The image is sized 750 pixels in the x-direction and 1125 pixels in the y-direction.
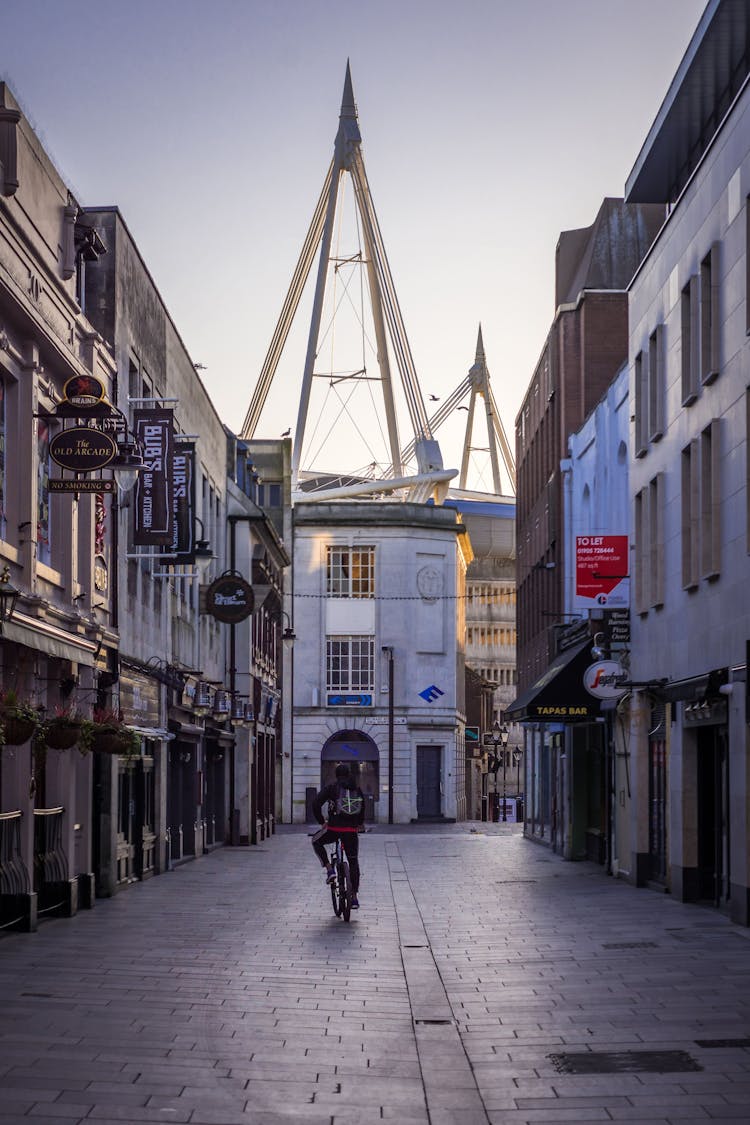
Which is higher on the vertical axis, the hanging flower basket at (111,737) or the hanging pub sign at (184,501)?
the hanging pub sign at (184,501)

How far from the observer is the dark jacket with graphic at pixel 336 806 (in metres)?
18.0

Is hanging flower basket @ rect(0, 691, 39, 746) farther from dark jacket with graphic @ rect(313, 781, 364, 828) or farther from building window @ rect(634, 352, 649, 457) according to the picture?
building window @ rect(634, 352, 649, 457)

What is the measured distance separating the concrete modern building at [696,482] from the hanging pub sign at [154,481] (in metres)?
7.06

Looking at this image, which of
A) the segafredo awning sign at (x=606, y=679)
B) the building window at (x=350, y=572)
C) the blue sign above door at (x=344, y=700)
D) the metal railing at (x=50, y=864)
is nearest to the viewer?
the metal railing at (x=50, y=864)

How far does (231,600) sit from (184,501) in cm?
631

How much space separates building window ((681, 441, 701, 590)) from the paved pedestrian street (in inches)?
167

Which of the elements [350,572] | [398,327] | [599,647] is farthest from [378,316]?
[599,647]

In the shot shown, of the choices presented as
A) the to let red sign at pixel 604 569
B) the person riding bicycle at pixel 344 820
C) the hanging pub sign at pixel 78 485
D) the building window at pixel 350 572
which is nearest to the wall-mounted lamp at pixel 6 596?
the hanging pub sign at pixel 78 485

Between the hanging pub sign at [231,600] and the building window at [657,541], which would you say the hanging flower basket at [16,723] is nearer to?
the building window at [657,541]

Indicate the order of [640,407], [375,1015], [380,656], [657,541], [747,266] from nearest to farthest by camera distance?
[375,1015], [747,266], [657,541], [640,407], [380,656]

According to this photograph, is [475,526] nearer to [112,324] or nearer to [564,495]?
[564,495]

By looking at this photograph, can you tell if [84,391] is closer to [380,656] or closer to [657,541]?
[657,541]

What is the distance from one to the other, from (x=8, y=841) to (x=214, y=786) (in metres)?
20.9

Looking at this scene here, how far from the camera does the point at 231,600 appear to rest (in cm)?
3206
